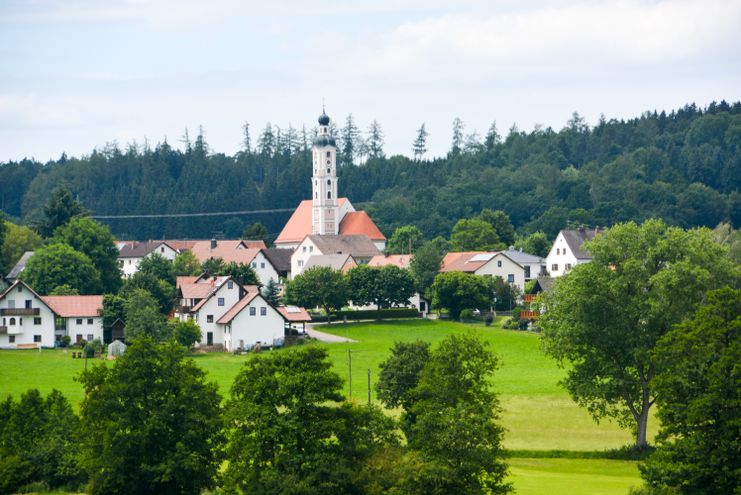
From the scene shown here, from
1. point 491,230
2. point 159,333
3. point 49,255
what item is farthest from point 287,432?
point 491,230

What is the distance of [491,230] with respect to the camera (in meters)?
131

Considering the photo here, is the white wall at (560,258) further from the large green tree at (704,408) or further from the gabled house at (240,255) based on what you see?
the large green tree at (704,408)

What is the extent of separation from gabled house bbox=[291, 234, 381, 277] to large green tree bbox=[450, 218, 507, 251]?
7742mm

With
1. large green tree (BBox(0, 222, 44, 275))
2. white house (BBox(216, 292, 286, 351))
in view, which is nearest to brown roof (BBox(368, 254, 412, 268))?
white house (BBox(216, 292, 286, 351))

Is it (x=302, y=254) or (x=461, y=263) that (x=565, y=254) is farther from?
(x=302, y=254)

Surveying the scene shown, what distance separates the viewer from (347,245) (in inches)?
5032

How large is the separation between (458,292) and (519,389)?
28747mm

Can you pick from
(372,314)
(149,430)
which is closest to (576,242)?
(372,314)

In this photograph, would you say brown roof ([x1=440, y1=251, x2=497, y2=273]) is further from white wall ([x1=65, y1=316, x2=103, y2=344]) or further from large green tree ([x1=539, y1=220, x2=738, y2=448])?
large green tree ([x1=539, y1=220, x2=738, y2=448])

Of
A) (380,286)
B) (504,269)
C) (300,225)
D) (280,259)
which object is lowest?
(380,286)

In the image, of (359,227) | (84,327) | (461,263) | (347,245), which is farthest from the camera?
(359,227)

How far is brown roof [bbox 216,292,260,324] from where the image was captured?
8106 cm

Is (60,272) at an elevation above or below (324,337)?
above

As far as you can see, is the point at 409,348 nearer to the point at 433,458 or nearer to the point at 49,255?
the point at 433,458
